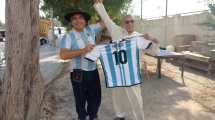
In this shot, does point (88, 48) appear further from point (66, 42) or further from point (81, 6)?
point (81, 6)

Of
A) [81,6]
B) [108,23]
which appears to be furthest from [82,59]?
[81,6]

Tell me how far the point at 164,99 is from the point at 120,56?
2.81 meters

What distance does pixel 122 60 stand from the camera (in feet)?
19.6

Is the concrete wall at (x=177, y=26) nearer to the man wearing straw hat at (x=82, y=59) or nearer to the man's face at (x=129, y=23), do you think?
the man's face at (x=129, y=23)

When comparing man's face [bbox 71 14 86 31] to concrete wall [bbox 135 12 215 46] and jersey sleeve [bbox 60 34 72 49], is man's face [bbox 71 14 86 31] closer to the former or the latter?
jersey sleeve [bbox 60 34 72 49]

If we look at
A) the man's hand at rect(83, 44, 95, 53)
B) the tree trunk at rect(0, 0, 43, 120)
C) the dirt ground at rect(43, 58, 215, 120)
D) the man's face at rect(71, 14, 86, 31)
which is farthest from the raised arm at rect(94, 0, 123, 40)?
the dirt ground at rect(43, 58, 215, 120)

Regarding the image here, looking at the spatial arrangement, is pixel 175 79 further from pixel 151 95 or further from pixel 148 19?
pixel 148 19

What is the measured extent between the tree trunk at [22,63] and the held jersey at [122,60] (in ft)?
3.52

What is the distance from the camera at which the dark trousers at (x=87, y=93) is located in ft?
19.3

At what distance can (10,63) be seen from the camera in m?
5.14

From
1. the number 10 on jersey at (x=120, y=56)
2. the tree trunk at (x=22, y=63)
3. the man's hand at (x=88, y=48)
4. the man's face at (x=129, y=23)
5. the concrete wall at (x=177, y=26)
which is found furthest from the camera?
the concrete wall at (x=177, y=26)

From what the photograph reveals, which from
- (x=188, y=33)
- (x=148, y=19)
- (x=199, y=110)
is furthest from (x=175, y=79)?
(x=148, y=19)

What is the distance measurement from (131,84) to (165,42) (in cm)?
1458

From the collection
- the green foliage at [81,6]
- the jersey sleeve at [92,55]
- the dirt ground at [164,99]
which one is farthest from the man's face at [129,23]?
the green foliage at [81,6]
